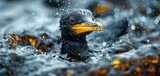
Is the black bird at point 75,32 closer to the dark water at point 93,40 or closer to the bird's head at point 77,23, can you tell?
the bird's head at point 77,23

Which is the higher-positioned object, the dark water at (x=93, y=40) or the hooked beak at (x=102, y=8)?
the hooked beak at (x=102, y=8)

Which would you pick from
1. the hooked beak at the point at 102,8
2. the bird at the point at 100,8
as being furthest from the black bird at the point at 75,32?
the hooked beak at the point at 102,8

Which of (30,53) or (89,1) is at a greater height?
(89,1)

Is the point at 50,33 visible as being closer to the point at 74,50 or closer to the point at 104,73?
the point at 74,50

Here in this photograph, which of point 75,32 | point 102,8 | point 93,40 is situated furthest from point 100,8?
point 75,32

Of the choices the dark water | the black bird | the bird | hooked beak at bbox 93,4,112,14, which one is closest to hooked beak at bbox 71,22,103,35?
the black bird

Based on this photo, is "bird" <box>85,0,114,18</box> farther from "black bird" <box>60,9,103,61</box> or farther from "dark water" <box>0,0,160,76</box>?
"black bird" <box>60,9,103,61</box>

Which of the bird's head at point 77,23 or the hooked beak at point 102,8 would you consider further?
the hooked beak at point 102,8

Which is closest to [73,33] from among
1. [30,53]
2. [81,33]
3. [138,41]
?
[81,33]
